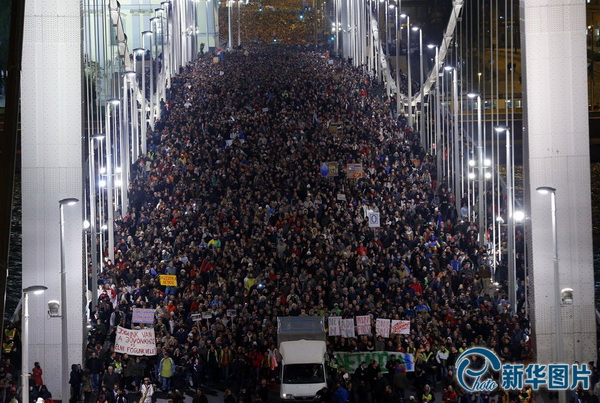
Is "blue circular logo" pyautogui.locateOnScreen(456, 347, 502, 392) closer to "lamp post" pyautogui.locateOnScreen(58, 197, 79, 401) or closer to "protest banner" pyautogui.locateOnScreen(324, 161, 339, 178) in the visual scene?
"lamp post" pyautogui.locateOnScreen(58, 197, 79, 401)

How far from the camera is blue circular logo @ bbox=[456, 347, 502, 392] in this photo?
2371 centimetres

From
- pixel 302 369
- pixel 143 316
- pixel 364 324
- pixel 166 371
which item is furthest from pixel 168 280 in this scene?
pixel 302 369

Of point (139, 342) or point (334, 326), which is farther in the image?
point (334, 326)

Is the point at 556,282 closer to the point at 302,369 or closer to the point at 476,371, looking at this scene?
the point at 476,371

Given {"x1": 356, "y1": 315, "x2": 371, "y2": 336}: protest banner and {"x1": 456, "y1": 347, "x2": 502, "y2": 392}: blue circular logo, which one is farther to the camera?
{"x1": 356, "y1": 315, "x2": 371, "y2": 336}: protest banner

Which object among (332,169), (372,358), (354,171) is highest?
(332,169)

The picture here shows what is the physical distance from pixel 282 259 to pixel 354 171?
38.5 feet

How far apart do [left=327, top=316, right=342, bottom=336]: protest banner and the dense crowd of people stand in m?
0.24

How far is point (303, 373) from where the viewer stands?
28.8m

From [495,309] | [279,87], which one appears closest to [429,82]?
[279,87]

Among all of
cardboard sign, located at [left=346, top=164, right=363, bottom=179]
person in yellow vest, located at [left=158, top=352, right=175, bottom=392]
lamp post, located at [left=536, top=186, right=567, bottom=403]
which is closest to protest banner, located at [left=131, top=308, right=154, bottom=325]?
person in yellow vest, located at [left=158, top=352, right=175, bottom=392]

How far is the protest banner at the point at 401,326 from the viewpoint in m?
29.9

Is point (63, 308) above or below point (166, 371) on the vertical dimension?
above

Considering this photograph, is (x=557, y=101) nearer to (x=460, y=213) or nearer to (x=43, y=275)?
(x=43, y=275)
